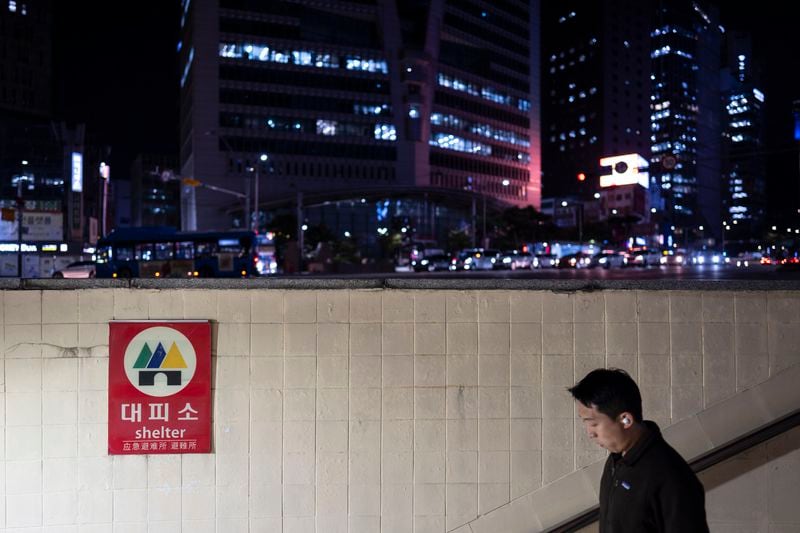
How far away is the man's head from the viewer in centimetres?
289

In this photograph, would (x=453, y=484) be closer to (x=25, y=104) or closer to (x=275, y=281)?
(x=275, y=281)

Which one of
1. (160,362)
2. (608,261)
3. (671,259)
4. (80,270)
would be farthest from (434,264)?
(160,362)

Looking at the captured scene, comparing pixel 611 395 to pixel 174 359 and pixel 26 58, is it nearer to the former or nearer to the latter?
pixel 174 359

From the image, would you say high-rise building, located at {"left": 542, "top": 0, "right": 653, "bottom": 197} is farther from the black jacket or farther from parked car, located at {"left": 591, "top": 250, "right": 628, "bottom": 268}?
the black jacket

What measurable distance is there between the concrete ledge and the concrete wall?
0.20ft

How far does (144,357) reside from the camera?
579 centimetres

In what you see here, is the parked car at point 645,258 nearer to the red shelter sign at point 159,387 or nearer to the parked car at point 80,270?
the parked car at point 80,270

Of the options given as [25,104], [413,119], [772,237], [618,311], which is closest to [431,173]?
[413,119]

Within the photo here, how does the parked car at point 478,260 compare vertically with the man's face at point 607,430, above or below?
above

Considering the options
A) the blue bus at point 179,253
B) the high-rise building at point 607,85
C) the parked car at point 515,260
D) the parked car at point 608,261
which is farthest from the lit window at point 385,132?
the high-rise building at point 607,85

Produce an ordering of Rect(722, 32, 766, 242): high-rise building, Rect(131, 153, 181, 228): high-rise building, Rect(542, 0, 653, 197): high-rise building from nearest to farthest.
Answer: Rect(722, 32, 766, 242): high-rise building, Rect(542, 0, 653, 197): high-rise building, Rect(131, 153, 181, 228): high-rise building

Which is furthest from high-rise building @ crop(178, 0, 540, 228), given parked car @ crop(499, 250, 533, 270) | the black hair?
the black hair

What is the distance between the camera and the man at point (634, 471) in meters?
2.68

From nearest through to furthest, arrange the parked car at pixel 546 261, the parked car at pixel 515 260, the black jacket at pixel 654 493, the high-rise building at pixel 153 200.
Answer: the black jacket at pixel 654 493, the parked car at pixel 515 260, the parked car at pixel 546 261, the high-rise building at pixel 153 200
